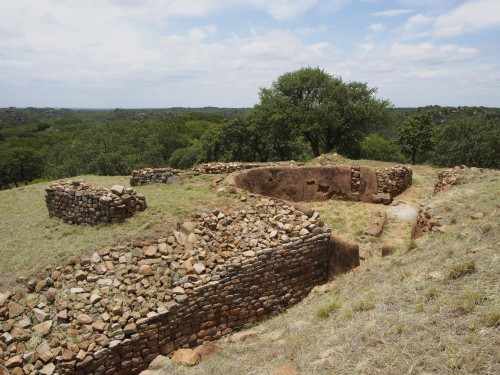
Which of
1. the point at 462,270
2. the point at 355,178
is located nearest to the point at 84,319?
the point at 462,270

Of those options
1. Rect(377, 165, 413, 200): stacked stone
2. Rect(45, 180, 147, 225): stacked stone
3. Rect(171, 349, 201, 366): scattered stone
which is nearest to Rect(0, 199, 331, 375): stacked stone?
Rect(171, 349, 201, 366): scattered stone

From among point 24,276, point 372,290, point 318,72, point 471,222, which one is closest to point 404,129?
point 318,72

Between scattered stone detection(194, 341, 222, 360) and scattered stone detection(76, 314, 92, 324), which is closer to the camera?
scattered stone detection(194, 341, 222, 360)

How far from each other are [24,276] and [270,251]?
4.20 metres

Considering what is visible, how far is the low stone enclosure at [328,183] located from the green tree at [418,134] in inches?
660

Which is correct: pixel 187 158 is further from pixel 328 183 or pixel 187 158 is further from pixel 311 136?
pixel 328 183

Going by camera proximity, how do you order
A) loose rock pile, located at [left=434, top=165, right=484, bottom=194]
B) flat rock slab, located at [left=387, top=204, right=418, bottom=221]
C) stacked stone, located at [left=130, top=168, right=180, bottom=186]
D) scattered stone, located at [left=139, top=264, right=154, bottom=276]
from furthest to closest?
1. stacked stone, located at [left=130, top=168, right=180, bottom=186]
2. loose rock pile, located at [left=434, top=165, right=484, bottom=194]
3. flat rock slab, located at [left=387, top=204, right=418, bottom=221]
4. scattered stone, located at [left=139, top=264, right=154, bottom=276]

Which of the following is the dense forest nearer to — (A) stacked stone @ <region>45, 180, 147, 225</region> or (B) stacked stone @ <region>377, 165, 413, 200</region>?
(B) stacked stone @ <region>377, 165, 413, 200</region>

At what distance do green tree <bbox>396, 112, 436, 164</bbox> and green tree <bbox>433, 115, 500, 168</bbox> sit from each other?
3.17 m

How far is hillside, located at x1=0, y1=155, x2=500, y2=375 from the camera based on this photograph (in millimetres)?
3234

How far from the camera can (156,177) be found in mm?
11805

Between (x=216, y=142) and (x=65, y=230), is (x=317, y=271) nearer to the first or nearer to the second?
(x=65, y=230)

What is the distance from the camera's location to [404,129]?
27.8 m

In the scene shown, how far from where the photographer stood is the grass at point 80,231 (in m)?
6.38
